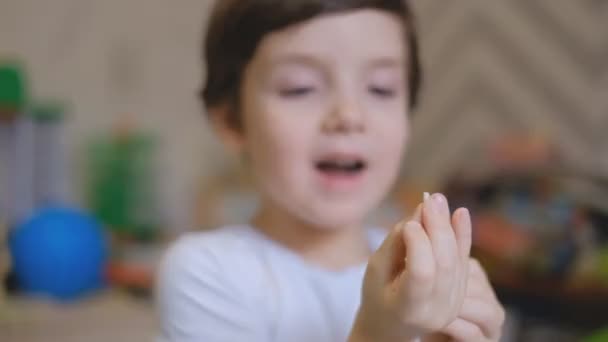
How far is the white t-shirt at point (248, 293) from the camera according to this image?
0.51 metres

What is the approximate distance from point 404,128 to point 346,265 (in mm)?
115

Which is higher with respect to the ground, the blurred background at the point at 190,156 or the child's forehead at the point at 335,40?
the child's forehead at the point at 335,40

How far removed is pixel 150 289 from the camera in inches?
51.4

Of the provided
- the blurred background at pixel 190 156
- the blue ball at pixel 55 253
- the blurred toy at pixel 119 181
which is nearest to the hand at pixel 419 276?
the blurred background at pixel 190 156

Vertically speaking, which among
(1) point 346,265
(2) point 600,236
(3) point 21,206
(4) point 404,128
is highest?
(4) point 404,128

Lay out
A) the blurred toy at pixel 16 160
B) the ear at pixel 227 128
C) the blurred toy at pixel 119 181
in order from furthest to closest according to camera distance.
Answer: the blurred toy at pixel 119 181 → the blurred toy at pixel 16 160 → the ear at pixel 227 128

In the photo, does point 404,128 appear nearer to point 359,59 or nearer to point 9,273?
point 359,59

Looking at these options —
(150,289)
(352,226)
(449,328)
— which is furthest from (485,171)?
(449,328)

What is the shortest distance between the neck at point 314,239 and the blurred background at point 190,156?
62cm

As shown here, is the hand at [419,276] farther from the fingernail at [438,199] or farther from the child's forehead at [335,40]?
the child's forehead at [335,40]

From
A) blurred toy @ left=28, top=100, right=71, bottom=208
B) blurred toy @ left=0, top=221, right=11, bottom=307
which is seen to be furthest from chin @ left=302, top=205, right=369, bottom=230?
blurred toy @ left=28, top=100, right=71, bottom=208

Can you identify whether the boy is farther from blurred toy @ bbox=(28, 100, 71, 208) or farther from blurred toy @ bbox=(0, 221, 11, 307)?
blurred toy @ bbox=(28, 100, 71, 208)

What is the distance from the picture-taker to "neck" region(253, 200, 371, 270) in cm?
55

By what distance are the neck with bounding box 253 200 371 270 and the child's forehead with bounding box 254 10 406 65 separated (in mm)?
119
